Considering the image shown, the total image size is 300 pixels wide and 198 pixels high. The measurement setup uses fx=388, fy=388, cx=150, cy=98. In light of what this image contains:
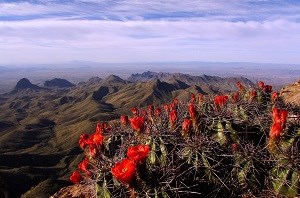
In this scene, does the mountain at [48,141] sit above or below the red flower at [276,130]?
below

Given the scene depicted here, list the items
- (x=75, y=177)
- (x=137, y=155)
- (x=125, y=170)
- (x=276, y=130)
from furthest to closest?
1. (x=75, y=177)
2. (x=276, y=130)
3. (x=137, y=155)
4. (x=125, y=170)

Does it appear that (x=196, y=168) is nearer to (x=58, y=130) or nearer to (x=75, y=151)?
(x=75, y=151)

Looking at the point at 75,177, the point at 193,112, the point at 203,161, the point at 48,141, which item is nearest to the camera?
the point at 203,161

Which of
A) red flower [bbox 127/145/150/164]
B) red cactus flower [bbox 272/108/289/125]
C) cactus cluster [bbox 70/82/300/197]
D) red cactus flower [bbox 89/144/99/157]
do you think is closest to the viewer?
red flower [bbox 127/145/150/164]

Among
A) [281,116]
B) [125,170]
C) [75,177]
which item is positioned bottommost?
[75,177]

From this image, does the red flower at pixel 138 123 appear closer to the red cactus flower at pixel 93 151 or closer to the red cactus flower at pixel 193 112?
the red cactus flower at pixel 93 151

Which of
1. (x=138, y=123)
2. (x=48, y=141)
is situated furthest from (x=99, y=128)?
(x=48, y=141)

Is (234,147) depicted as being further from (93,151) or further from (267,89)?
(267,89)

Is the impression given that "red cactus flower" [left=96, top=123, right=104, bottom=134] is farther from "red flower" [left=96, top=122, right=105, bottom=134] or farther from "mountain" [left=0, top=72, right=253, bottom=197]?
"mountain" [left=0, top=72, right=253, bottom=197]

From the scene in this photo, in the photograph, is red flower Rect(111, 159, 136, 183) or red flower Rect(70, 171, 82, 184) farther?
red flower Rect(70, 171, 82, 184)

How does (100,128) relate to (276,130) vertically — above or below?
below

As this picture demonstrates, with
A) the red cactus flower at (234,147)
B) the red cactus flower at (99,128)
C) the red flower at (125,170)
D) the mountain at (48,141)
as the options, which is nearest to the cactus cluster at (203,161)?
the red cactus flower at (234,147)

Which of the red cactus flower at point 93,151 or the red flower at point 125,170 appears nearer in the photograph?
the red flower at point 125,170

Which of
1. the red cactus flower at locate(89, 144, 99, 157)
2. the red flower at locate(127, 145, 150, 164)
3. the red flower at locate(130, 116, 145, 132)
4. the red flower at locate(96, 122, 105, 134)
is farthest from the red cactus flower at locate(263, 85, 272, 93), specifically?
the red flower at locate(127, 145, 150, 164)
